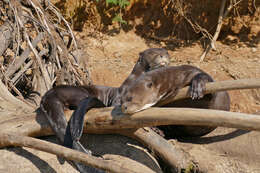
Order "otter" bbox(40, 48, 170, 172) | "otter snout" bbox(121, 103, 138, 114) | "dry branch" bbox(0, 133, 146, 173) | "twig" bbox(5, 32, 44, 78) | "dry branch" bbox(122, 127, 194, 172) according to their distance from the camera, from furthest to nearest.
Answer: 1. "twig" bbox(5, 32, 44, 78)
2. "dry branch" bbox(122, 127, 194, 172)
3. "otter" bbox(40, 48, 170, 172)
4. "otter snout" bbox(121, 103, 138, 114)
5. "dry branch" bbox(0, 133, 146, 173)

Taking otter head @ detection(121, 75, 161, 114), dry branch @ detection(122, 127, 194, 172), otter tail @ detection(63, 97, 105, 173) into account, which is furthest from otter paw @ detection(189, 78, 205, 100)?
otter tail @ detection(63, 97, 105, 173)

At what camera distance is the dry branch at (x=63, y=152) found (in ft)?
7.56

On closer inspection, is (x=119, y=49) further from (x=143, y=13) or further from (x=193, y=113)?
(x=193, y=113)

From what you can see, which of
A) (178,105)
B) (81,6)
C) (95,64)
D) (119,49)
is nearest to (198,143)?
(178,105)

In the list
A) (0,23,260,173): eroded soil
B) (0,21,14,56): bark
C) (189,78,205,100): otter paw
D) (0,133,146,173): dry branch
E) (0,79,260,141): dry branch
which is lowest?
(0,23,260,173): eroded soil

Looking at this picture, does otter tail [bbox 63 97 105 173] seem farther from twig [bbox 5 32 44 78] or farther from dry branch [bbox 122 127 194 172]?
twig [bbox 5 32 44 78]

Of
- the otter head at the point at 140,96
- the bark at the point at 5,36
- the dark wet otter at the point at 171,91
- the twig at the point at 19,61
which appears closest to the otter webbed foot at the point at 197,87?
the dark wet otter at the point at 171,91

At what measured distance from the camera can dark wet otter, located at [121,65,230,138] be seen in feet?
8.80

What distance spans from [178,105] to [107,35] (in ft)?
15.6

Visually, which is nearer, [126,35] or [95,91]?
[95,91]

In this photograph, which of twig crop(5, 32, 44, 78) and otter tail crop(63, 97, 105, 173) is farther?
twig crop(5, 32, 44, 78)

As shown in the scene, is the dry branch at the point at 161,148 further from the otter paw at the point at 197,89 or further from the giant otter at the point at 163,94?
the otter paw at the point at 197,89

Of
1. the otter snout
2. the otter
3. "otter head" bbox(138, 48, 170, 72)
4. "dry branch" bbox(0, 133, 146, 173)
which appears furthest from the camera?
"otter head" bbox(138, 48, 170, 72)

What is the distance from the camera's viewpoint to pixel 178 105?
3244mm
